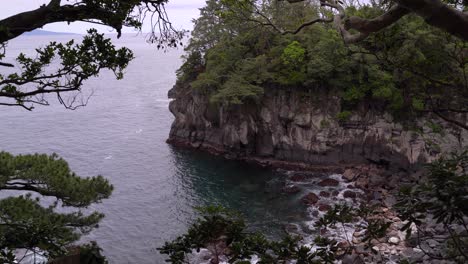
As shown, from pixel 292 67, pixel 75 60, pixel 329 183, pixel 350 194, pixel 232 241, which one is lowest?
pixel 350 194

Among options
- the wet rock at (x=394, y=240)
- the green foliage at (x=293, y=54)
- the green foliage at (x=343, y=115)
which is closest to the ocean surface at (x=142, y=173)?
the wet rock at (x=394, y=240)

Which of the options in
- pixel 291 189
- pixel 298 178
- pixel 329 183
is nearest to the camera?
pixel 291 189

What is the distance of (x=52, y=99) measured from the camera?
6444 centimetres

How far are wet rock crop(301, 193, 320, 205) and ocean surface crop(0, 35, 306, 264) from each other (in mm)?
602

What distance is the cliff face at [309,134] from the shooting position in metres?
30.1

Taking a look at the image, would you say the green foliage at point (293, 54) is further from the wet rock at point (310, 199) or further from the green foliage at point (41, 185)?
the green foliage at point (41, 185)

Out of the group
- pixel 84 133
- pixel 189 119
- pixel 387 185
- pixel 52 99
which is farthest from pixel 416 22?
pixel 52 99

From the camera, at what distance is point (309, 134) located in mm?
33344

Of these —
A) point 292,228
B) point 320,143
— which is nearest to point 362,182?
point 320,143

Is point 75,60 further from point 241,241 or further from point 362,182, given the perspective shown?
→ point 362,182

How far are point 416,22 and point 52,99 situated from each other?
193 ft

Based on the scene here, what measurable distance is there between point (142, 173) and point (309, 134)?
1478cm

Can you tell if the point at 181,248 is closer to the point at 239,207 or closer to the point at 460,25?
the point at 460,25

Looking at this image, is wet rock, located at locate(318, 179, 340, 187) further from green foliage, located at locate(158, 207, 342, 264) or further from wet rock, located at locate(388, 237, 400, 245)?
green foliage, located at locate(158, 207, 342, 264)
